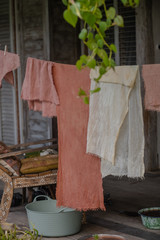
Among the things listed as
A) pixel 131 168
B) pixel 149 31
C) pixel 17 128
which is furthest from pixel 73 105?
pixel 17 128

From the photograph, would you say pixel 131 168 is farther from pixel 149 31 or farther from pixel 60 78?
pixel 149 31

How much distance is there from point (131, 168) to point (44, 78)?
1060 mm

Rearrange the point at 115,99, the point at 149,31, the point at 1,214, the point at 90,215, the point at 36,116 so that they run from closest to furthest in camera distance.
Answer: the point at 115,99
the point at 1,214
the point at 90,215
the point at 149,31
the point at 36,116

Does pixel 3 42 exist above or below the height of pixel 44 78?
above

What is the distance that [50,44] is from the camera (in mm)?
6598

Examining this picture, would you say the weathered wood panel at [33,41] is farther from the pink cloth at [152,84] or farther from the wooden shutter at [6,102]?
the pink cloth at [152,84]

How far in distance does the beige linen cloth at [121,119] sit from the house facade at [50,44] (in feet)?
8.97

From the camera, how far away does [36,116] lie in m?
6.99

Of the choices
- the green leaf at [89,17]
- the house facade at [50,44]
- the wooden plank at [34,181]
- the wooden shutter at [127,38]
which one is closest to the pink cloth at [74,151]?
the wooden plank at [34,181]

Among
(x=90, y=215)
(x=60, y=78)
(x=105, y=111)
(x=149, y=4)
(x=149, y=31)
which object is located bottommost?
(x=90, y=215)

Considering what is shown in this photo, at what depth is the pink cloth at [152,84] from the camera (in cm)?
315

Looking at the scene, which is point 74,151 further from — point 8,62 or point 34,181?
point 8,62

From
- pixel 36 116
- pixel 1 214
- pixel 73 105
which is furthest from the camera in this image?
pixel 36 116

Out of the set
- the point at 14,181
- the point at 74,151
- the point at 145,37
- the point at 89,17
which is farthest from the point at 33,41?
the point at 89,17
